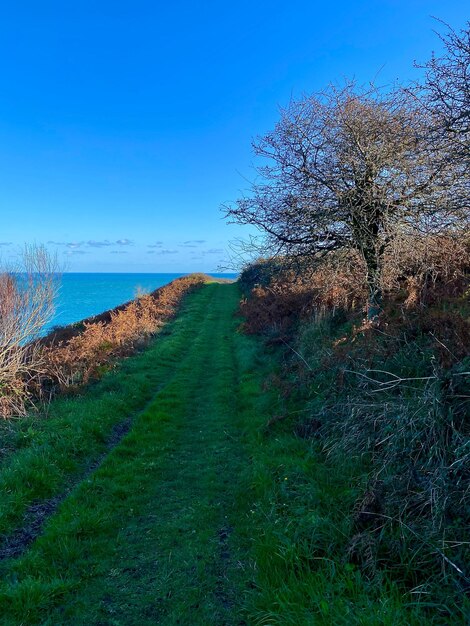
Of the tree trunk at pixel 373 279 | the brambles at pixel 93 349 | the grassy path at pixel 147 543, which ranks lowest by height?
the grassy path at pixel 147 543

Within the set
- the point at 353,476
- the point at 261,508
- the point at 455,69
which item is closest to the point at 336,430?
the point at 353,476

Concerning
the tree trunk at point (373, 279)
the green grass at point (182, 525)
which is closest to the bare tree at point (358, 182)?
the tree trunk at point (373, 279)

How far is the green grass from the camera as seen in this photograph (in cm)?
344

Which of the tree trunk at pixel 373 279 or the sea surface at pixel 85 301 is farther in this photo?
the sea surface at pixel 85 301

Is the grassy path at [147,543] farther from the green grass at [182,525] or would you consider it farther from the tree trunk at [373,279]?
the tree trunk at [373,279]

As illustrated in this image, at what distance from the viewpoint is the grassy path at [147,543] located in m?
3.58

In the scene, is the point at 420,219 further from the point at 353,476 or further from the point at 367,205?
the point at 353,476

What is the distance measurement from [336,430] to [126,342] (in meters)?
10.6

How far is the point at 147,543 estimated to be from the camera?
14.9 ft

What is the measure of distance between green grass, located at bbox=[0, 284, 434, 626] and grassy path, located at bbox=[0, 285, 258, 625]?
0.01 m

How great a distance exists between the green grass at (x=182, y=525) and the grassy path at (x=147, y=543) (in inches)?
0.6

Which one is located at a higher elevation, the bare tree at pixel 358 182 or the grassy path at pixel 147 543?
the bare tree at pixel 358 182

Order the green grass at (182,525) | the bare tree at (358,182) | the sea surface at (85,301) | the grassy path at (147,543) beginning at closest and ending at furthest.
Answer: the green grass at (182,525), the grassy path at (147,543), the bare tree at (358,182), the sea surface at (85,301)

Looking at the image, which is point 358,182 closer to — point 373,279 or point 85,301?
point 373,279
